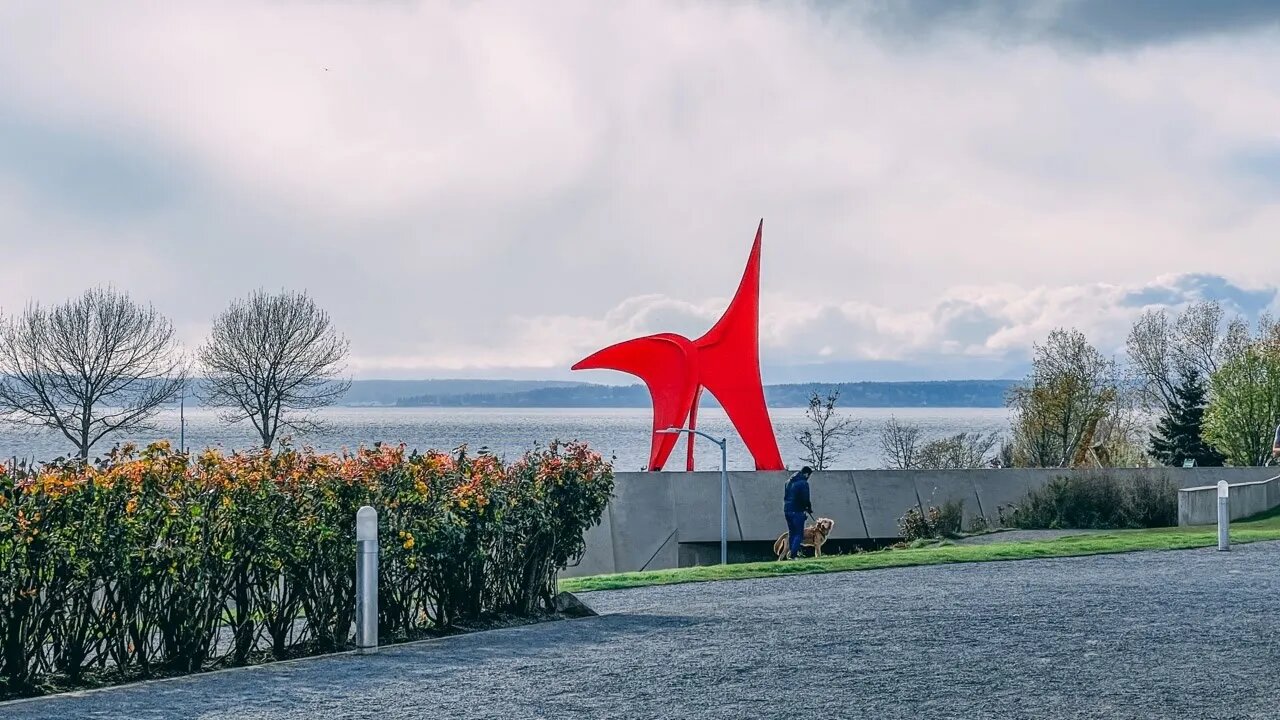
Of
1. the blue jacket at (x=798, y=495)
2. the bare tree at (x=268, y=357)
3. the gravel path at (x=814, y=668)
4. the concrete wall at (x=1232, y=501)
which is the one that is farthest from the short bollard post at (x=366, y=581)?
the bare tree at (x=268, y=357)

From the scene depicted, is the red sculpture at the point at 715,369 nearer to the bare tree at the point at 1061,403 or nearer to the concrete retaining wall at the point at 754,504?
the concrete retaining wall at the point at 754,504

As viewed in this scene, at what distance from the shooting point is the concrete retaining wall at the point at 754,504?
90.8 ft

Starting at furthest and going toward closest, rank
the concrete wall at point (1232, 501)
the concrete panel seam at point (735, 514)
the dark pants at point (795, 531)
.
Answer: the concrete panel seam at point (735, 514)
the concrete wall at point (1232, 501)
the dark pants at point (795, 531)

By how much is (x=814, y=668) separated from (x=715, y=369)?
24214 millimetres

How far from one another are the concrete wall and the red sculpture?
30.9ft

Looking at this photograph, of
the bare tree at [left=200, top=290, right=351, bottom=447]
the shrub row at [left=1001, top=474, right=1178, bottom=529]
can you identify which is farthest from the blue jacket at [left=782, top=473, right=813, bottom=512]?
the bare tree at [left=200, top=290, right=351, bottom=447]

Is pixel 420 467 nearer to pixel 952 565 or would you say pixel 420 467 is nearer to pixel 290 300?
pixel 952 565

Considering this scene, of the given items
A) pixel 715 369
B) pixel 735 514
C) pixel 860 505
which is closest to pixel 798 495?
pixel 735 514

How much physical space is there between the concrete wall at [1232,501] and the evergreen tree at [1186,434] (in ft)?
89.4

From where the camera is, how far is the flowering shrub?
28.3ft

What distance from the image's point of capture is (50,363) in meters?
54.7

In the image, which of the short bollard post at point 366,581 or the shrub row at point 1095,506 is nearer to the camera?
the short bollard post at point 366,581

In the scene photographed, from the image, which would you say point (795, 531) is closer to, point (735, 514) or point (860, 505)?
point (735, 514)

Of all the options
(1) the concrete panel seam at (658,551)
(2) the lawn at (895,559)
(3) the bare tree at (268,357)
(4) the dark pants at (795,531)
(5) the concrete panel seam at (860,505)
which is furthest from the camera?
(3) the bare tree at (268,357)
